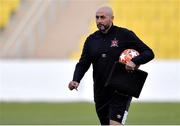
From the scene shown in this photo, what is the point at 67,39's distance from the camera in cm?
2456

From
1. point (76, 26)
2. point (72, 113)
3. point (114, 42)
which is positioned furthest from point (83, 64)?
point (76, 26)

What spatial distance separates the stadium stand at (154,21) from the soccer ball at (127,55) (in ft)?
42.3

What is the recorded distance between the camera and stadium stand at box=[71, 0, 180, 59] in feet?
78.4

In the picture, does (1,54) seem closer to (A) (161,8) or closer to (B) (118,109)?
(A) (161,8)

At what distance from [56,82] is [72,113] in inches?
132

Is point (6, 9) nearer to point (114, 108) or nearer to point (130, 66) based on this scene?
point (114, 108)

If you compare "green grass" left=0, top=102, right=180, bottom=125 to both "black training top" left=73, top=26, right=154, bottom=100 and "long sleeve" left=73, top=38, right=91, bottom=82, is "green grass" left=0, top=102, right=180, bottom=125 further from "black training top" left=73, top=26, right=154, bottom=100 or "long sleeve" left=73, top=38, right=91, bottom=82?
"black training top" left=73, top=26, right=154, bottom=100

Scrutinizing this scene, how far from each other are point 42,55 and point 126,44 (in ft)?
42.6

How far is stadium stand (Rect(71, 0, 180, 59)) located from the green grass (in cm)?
374

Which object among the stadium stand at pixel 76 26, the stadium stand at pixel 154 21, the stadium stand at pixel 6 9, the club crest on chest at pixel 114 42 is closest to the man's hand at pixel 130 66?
the club crest on chest at pixel 114 42

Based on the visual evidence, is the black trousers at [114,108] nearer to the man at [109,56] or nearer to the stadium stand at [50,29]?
the man at [109,56]

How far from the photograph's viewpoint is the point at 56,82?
2147 centimetres

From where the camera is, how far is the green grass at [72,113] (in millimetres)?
16281

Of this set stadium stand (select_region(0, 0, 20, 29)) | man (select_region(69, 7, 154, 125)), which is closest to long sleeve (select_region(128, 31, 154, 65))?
man (select_region(69, 7, 154, 125))
